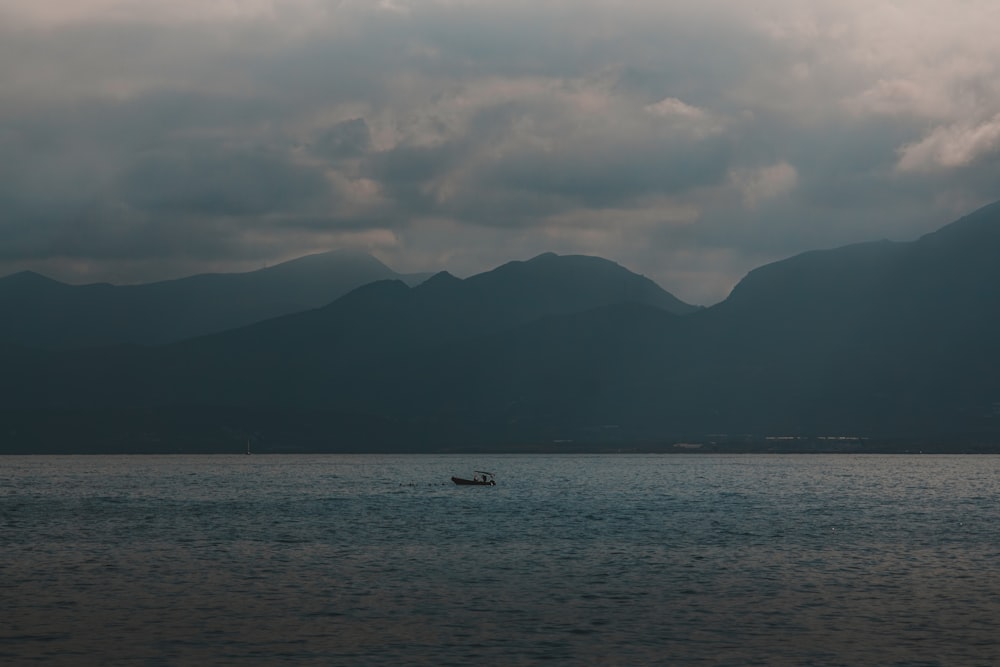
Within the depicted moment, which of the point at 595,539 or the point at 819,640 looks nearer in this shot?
the point at 819,640

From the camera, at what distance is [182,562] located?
9031cm

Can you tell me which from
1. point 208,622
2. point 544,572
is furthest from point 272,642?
point 544,572

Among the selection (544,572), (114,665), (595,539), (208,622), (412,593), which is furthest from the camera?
(595,539)

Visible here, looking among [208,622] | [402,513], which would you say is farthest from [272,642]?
[402,513]

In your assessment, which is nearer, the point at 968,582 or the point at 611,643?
the point at 611,643

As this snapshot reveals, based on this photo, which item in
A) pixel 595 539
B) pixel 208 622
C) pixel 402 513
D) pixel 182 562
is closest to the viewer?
pixel 208 622

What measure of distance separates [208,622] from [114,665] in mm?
11358

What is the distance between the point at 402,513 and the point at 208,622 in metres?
91.9

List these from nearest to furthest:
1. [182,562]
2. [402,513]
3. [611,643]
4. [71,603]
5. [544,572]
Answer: [611,643] → [71,603] → [544,572] → [182,562] → [402,513]

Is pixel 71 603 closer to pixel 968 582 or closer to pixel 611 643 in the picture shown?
pixel 611 643

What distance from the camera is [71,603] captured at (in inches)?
2655

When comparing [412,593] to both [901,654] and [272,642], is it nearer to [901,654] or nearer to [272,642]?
[272,642]

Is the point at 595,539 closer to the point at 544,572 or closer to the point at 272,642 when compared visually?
the point at 544,572

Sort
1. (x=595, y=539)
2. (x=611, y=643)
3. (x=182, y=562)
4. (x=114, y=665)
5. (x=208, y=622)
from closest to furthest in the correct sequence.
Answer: (x=114, y=665)
(x=611, y=643)
(x=208, y=622)
(x=182, y=562)
(x=595, y=539)
